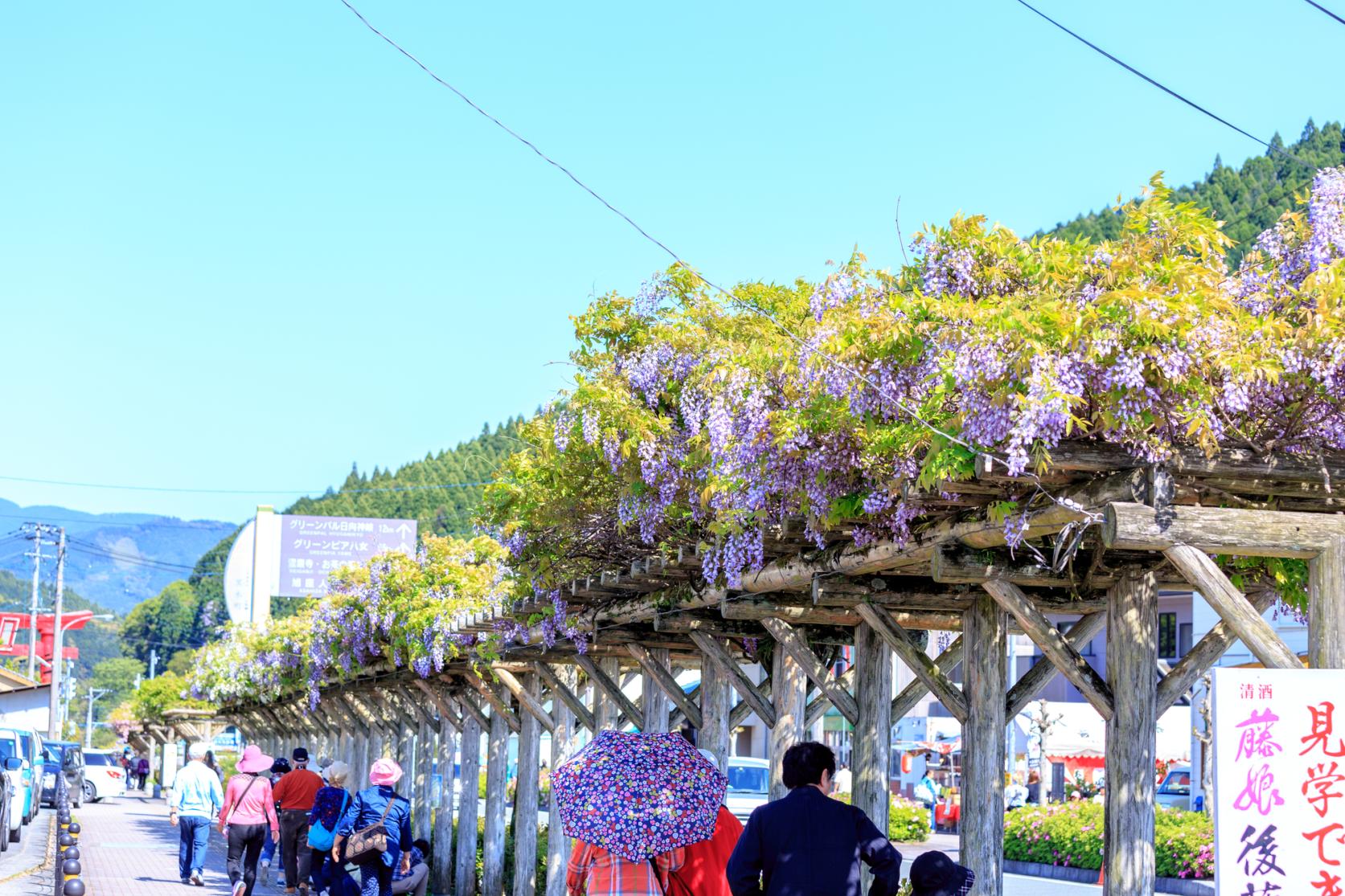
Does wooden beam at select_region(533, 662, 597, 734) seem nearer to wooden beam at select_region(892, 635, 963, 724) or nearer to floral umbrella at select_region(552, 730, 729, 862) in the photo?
wooden beam at select_region(892, 635, 963, 724)

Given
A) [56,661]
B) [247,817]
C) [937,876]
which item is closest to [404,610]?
[247,817]

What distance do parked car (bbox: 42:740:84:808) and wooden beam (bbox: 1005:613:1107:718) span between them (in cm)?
2985

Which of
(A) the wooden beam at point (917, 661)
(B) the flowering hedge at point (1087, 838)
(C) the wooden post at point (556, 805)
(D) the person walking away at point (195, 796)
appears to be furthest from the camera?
(B) the flowering hedge at point (1087, 838)

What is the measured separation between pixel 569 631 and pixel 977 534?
7429 millimetres

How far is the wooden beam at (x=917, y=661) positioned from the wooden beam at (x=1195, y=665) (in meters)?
1.33

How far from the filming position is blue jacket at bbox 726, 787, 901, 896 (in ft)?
21.7

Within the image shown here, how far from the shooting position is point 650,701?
621 inches

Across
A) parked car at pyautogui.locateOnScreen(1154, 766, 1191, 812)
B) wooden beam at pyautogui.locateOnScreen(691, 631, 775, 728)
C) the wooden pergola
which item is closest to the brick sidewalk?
the wooden pergola

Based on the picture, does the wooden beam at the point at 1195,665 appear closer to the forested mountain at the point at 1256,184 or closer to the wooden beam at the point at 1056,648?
the wooden beam at the point at 1056,648

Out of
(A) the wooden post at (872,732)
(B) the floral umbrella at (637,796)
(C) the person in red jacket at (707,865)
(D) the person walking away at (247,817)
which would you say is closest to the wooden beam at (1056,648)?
(C) the person in red jacket at (707,865)

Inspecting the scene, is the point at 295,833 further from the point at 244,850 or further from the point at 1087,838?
the point at 1087,838

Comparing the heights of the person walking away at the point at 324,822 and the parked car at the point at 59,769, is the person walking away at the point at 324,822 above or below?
above

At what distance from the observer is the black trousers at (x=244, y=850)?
1525 centimetres

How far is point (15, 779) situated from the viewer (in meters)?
24.4
